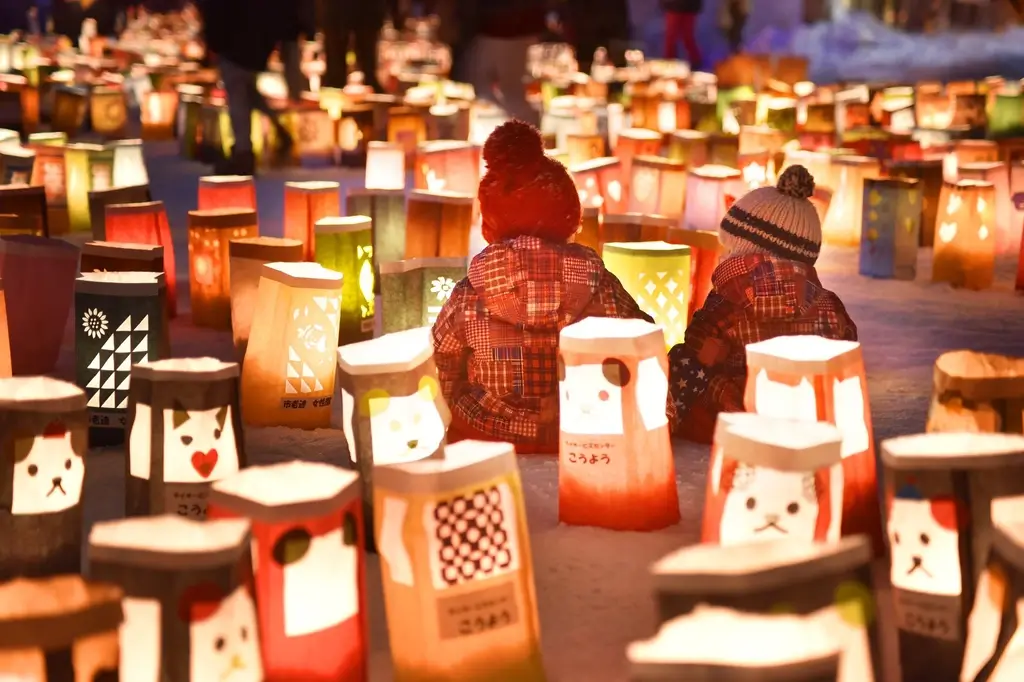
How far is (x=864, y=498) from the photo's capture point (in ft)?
10.8

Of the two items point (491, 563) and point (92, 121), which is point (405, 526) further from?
point (92, 121)

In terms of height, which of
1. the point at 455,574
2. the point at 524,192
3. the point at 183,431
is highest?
the point at 524,192

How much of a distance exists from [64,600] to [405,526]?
608 mm

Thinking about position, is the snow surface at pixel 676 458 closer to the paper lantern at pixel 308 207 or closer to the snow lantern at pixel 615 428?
the snow lantern at pixel 615 428

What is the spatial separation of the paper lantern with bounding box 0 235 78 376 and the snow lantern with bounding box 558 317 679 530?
205 centimetres

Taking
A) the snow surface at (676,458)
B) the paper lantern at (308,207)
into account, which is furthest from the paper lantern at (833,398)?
the paper lantern at (308,207)

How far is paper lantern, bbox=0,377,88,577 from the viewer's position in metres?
2.92

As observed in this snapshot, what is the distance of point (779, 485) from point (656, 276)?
2.01 m

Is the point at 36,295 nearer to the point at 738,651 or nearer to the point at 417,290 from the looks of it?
the point at 417,290

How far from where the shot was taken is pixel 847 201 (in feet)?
24.7

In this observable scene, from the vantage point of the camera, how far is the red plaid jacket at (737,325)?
409 cm

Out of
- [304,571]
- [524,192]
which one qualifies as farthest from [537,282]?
[304,571]

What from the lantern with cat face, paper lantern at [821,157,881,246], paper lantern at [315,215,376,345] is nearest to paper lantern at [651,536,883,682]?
the lantern with cat face

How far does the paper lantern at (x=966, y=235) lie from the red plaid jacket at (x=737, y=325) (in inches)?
92.5
